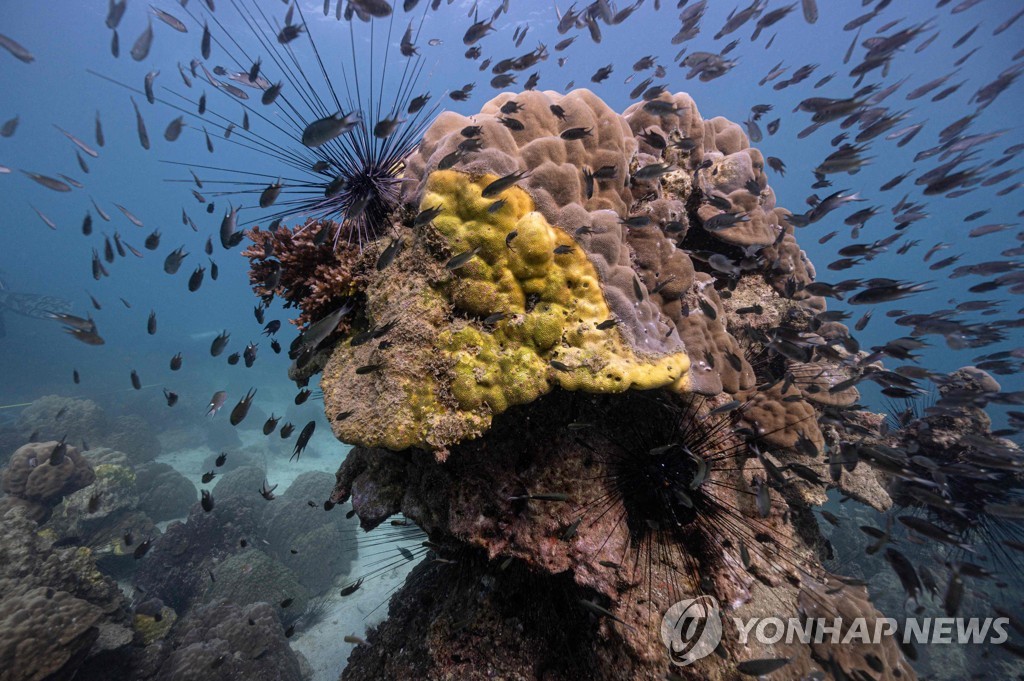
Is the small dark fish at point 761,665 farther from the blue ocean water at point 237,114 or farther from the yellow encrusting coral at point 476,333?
the blue ocean water at point 237,114

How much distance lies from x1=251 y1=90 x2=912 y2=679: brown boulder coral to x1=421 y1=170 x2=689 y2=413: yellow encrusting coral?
0.7 inches

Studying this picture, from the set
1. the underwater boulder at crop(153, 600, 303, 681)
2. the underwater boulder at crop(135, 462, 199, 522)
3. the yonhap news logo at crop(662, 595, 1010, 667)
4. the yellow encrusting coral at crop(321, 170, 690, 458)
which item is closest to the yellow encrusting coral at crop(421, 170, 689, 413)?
the yellow encrusting coral at crop(321, 170, 690, 458)

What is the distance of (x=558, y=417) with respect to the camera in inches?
147

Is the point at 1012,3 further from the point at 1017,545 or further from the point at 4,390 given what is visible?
the point at 4,390

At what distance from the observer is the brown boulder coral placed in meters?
3.18

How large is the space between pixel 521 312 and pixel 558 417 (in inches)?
42.7

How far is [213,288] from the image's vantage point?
404 ft

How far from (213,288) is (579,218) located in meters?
152

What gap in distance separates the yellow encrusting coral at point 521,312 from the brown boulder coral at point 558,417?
0.02 m

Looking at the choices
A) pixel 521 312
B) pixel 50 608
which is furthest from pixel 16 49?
pixel 50 608

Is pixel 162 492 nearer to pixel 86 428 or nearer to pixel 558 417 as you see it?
pixel 86 428

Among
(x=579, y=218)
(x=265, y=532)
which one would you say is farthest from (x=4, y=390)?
(x=579, y=218)

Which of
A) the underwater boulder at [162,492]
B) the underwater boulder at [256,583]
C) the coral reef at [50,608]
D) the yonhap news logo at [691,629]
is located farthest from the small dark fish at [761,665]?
the underwater boulder at [162,492]

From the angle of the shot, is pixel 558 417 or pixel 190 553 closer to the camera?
pixel 558 417
